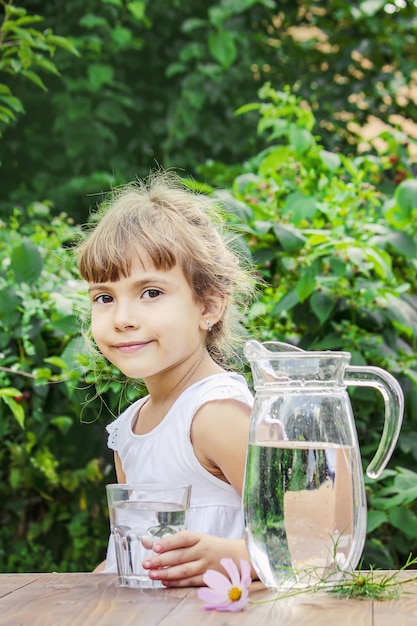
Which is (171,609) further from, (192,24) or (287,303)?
(192,24)

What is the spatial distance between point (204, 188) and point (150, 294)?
904 mm

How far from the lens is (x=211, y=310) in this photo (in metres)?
1.51

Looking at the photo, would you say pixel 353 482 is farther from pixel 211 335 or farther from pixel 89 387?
pixel 89 387

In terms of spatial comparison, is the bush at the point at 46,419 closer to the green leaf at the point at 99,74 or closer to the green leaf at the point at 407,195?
the green leaf at the point at 407,195

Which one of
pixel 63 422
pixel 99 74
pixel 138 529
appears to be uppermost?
pixel 99 74

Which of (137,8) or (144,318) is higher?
(137,8)

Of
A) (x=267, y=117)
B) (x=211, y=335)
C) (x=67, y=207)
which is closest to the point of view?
(x=211, y=335)

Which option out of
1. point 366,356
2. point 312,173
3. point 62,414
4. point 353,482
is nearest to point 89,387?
point 62,414

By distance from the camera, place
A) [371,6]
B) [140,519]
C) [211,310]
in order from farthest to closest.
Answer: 1. [371,6]
2. [211,310]
3. [140,519]

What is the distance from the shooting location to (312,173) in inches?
94.4

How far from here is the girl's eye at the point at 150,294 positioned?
1368 mm

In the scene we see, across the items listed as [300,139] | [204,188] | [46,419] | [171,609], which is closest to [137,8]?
[300,139]

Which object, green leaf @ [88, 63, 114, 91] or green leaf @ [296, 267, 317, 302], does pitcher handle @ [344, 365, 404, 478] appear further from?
green leaf @ [88, 63, 114, 91]

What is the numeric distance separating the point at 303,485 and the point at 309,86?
3.14 meters
